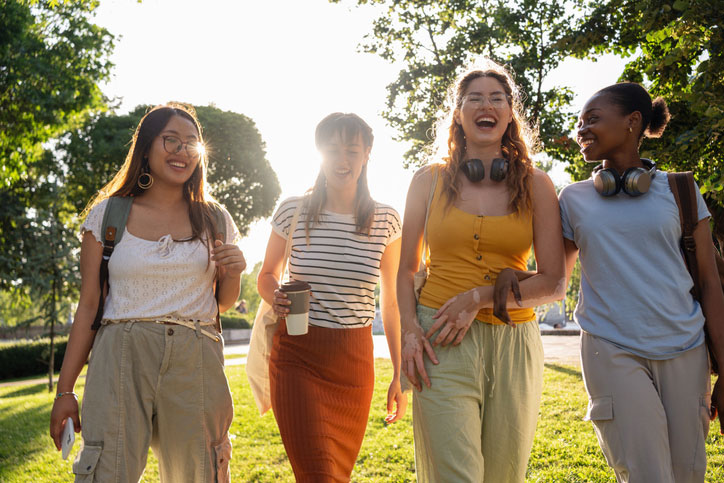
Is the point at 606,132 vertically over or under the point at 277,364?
over

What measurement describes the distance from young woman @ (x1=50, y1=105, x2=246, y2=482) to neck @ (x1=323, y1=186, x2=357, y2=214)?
0.94 m

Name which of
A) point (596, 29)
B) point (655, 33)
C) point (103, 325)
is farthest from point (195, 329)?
point (596, 29)

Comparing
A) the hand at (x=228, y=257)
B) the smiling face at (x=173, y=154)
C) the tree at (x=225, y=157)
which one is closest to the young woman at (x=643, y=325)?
the hand at (x=228, y=257)

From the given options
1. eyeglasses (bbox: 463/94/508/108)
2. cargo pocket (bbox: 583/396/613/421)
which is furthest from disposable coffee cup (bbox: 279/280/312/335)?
cargo pocket (bbox: 583/396/613/421)

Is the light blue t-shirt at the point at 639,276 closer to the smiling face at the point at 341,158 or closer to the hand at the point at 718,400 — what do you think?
the hand at the point at 718,400

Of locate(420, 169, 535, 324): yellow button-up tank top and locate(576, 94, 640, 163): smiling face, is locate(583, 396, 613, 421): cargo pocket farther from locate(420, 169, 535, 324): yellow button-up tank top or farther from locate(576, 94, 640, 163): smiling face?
locate(576, 94, 640, 163): smiling face

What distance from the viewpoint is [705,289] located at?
290 cm

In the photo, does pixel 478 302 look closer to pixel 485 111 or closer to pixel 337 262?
pixel 485 111

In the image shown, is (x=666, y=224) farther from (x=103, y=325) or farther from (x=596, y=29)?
(x=596, y=29)

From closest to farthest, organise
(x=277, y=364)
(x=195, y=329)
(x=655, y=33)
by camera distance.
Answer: (x=195, y=329), (x=277, y=364), (x=655, y=33)

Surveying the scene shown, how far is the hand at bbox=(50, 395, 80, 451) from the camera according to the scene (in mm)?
2783

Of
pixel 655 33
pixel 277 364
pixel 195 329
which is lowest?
pixel 277 364

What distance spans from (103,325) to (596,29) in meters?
9.65

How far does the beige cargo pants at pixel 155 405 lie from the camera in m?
2.72
